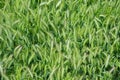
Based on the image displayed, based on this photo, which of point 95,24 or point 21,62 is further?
point 95,24

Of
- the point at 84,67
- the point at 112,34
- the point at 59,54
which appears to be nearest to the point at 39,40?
the point at 59,54

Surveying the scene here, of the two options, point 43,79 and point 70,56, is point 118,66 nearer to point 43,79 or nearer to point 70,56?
point 70,56

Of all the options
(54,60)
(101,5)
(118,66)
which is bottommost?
(118,66)

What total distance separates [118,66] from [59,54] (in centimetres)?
35

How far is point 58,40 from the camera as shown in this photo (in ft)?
5.93

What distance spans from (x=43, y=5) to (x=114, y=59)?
500mm

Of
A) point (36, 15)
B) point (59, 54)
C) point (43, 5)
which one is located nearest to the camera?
point (59, 54)

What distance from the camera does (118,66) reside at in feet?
6.00

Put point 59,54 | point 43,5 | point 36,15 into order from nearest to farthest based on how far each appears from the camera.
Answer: point 59,54 < point 36,15 < point 43,5

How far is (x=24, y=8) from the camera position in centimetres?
185

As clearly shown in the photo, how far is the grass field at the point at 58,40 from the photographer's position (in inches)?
66.5

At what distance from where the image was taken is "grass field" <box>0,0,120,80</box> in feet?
5.54

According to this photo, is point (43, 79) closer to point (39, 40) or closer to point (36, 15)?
point (39, 40)

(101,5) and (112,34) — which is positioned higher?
(101,5)
